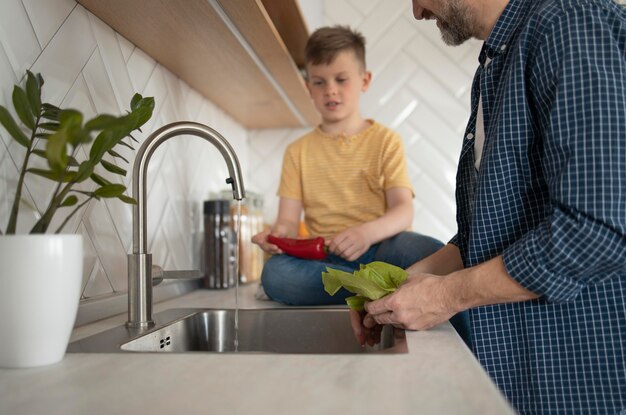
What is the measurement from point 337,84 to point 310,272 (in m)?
0.59

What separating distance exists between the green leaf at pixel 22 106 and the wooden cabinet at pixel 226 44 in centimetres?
39

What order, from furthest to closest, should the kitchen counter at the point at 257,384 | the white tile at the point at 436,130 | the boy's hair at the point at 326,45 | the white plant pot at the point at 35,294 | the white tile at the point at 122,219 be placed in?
the white tile at the point at 436,130 → the boy's hair at the point at 326,45 → the white tile at the point at 122,219 → the white plant pot at the point at 35,294 → the kitchen counter at the point at 257,384

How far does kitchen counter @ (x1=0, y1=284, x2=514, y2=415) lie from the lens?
1.55ft

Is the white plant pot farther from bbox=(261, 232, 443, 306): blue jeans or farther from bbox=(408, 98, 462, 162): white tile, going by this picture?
bbox=(408, 98, 462, 162): white tile

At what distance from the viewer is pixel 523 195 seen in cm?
79

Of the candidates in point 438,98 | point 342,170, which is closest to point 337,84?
point 342,170

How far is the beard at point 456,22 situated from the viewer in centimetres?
93

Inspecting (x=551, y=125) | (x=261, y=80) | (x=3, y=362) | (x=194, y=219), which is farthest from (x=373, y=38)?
(x=3, y=362)

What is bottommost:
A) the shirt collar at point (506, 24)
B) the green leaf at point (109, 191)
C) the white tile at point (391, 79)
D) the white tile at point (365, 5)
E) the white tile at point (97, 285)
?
the white tile at point (97, 285)

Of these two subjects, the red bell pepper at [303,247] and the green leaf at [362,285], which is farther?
the red bell pepper at [303,247]

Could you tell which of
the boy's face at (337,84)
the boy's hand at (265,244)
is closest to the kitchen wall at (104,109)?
the boy's hand at (265,244)

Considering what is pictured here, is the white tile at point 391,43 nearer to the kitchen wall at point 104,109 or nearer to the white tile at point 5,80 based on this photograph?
the kitchen wall at point 104,109

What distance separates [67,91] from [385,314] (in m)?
0.66

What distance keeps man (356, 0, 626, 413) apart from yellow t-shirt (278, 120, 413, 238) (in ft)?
2.28
